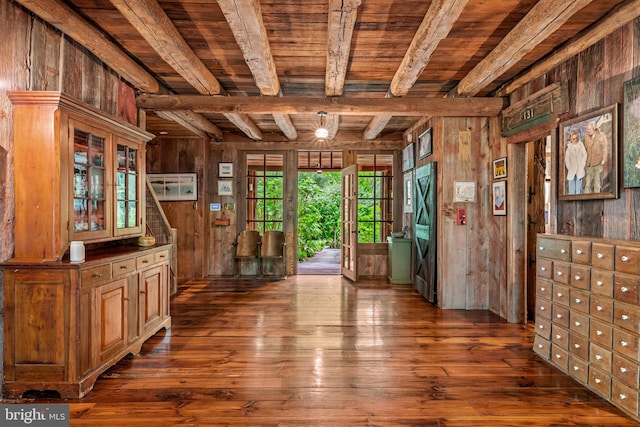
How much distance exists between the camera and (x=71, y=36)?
9.91ft

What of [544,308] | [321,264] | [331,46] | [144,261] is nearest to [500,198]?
[544,308]

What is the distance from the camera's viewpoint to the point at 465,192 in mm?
4918

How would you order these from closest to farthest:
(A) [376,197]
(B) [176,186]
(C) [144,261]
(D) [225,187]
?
(C) [144,261] < (B) [176,186] < (D) [225,187] < (A) [376,197]

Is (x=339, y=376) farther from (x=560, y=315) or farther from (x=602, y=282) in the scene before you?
(x=602, y=282)

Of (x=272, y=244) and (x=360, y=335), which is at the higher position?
(x=272, y=244)

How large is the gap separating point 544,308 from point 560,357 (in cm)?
40

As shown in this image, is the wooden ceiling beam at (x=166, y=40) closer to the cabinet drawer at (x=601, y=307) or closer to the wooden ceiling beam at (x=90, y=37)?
the wooden ceiling beam at (x=90, y=37)

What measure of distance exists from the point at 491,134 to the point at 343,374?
11.5 ft

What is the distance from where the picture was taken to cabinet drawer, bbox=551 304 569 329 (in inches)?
117

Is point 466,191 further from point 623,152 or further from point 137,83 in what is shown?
point 137,83

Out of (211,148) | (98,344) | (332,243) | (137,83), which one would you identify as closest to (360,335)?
(98,344)

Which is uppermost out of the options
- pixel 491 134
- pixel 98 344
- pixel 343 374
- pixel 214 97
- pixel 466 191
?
pixel 214 97

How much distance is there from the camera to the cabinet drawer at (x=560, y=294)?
117 inches

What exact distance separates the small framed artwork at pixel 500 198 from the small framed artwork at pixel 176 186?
195 inches
